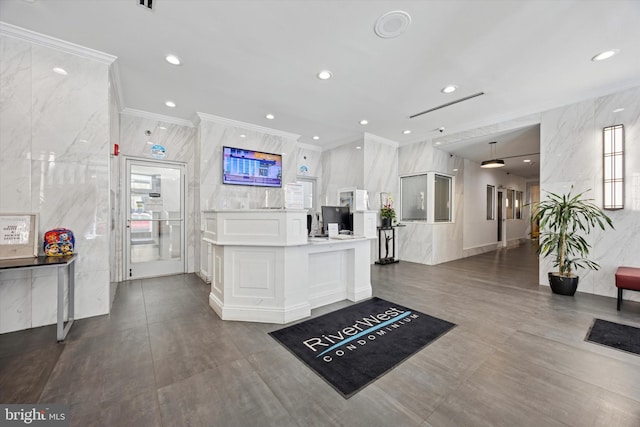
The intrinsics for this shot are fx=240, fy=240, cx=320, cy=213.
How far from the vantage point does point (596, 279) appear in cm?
391

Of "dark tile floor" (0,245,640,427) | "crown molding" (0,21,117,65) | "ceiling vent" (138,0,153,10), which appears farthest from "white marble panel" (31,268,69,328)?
"ceiling vent" (138,0,153,10)

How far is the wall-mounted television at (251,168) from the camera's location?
5.08m

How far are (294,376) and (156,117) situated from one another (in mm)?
5311

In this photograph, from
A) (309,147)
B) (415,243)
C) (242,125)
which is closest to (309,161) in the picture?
(309,147)

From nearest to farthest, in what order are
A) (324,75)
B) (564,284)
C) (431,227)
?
(324,75), (564,284), (431,227)

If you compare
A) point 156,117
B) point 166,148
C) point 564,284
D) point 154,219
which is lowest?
point 564,284

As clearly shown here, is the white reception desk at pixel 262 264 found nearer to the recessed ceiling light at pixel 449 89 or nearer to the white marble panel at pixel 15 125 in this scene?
the white marble panel at pixel 15 125

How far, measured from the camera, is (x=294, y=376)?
1950mm

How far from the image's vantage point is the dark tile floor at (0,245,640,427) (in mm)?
1571

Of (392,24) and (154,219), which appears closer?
(392,24)

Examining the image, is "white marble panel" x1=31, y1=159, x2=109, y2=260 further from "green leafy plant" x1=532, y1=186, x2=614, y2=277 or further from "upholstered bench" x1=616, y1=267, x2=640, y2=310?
"upholstered bench" x1=616, y1=267, x2=640, y2=310

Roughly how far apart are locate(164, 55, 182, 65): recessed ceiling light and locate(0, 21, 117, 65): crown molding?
0.65 meters

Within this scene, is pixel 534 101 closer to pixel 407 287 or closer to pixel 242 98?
pixel 407 287

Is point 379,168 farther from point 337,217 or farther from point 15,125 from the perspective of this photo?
point 15,125
